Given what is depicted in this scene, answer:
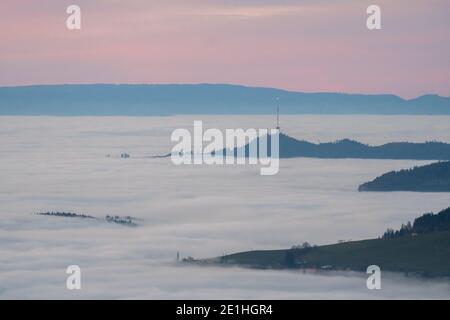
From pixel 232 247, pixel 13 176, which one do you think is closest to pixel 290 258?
pixel 232 247

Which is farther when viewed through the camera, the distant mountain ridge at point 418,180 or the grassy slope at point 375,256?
the distant mountain ridge at point 418,180

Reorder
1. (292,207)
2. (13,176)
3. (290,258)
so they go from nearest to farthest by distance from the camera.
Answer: (290,258) < (292,207) < (13,176)

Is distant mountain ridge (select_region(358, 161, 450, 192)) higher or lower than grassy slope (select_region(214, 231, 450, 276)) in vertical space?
higher

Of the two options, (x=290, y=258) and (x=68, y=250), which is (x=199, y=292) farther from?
(x=68, y=250)

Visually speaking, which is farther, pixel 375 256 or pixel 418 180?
pixel 418 180

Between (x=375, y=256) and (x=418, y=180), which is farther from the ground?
(x=418, y=180)

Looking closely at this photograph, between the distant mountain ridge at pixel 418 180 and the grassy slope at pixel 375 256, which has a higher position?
the distant mountain ridge at pixel 418 180

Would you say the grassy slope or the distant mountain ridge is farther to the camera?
the distant mountain ridge

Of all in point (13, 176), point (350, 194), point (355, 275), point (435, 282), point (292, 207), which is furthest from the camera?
point (13, 176)
